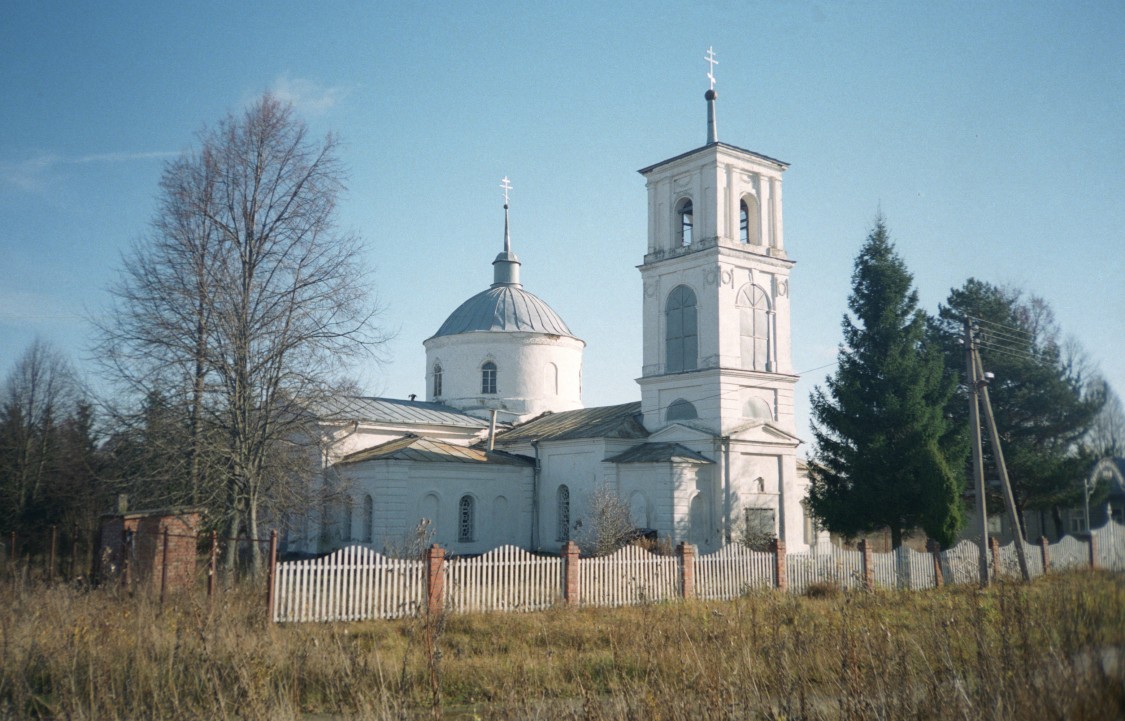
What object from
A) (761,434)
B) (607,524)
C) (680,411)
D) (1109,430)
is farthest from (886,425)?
(1109,430)

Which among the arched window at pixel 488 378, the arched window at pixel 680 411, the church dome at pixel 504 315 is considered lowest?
the arched window at pixel 680 411

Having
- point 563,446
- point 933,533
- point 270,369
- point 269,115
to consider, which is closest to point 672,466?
point 563,446

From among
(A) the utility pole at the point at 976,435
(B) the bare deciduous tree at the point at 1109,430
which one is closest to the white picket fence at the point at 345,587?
(A) the utility pole at the point at 976,435

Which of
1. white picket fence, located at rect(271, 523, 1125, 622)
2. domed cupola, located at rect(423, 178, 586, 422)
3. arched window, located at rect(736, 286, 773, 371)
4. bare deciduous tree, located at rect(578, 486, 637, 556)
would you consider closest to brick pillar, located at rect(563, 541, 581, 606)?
white picket fence, located at rect(271, 523, 1125, 622)

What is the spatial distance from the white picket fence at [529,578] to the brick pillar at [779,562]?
0.09 m

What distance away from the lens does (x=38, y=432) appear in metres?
33.4

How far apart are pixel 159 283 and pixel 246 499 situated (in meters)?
4.81

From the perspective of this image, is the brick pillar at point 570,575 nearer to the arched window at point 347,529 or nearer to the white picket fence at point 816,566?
the white picket fence at point 816,566

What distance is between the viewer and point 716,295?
95.0ft

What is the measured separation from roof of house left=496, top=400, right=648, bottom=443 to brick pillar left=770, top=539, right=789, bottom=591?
9496mm

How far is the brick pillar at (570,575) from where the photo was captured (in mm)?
16984

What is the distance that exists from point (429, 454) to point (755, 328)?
1213cm

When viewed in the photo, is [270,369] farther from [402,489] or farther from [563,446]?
[563,446]

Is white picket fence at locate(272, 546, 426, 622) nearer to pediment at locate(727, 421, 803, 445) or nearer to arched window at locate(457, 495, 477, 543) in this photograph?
arched window at locate(457, 495, 477, 543)
